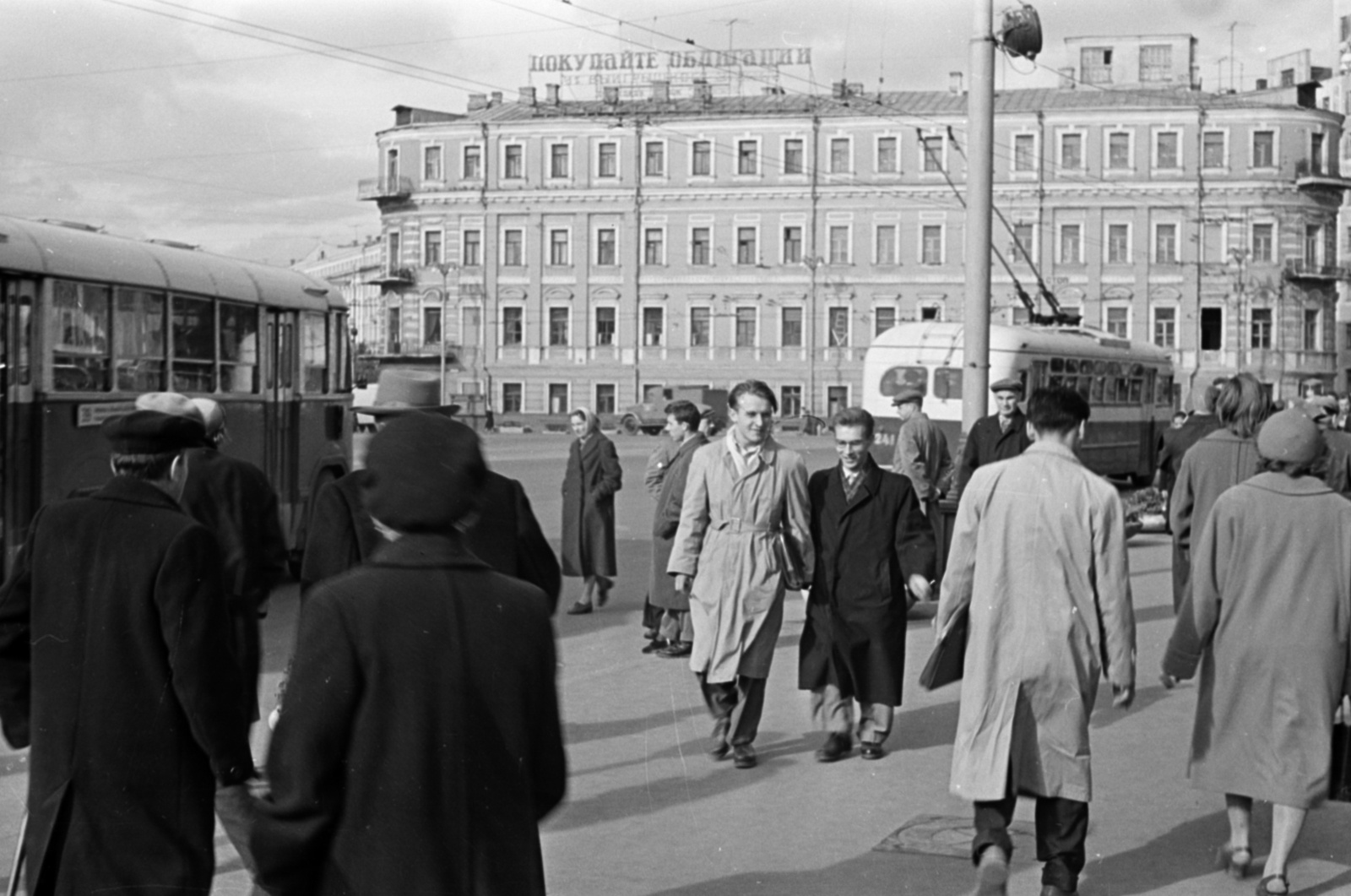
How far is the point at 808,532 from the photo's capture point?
27.5ft

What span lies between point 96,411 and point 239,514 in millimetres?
6569

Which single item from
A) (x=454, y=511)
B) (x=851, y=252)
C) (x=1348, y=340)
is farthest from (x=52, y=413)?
(x=1348, y=340)

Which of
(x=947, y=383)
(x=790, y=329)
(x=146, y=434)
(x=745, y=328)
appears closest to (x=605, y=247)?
(x=745, y=328)

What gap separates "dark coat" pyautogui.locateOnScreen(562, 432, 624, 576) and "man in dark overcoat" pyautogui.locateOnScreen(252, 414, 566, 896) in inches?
431

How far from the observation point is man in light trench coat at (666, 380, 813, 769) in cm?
820

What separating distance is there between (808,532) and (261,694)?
11.7 feet

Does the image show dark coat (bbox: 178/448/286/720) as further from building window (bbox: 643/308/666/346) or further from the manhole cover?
building window (bbox: 643/308/666/346)

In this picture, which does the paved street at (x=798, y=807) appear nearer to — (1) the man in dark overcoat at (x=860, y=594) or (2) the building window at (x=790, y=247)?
(1) the man in dark overcoat at (x=860, y=594)

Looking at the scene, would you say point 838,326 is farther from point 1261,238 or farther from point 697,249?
point 1261,238

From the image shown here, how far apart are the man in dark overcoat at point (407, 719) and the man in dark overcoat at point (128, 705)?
107 cm

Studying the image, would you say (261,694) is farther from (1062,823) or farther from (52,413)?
(1062,823)

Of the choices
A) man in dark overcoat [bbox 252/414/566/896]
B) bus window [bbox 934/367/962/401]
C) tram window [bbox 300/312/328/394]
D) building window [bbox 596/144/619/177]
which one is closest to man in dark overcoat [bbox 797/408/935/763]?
man in dark overcoat [bbox 252/414/566/896]

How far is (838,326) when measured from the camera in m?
71.4

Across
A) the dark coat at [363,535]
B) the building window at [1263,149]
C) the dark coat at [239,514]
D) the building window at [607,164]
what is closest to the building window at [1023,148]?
the building window at [1263,149]
